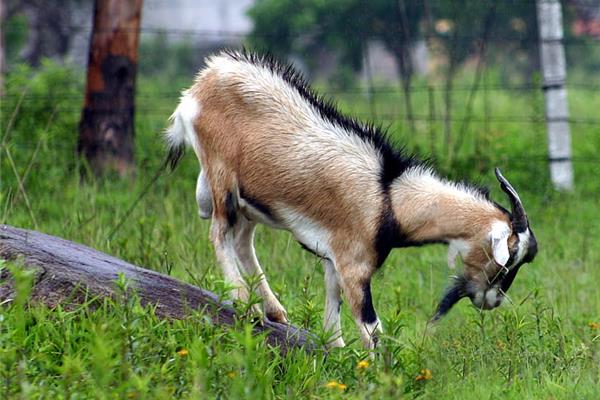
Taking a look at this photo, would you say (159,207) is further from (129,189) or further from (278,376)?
(278,376)

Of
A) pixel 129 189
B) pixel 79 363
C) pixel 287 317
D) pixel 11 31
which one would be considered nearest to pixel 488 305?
pixel 287 317

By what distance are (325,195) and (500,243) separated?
0.97 metres

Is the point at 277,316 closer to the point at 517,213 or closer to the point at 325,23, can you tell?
the point at 517,213

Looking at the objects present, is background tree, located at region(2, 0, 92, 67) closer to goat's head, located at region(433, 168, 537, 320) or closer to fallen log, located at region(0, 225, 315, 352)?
fallen log, located at region(0, 225, 315, 352)

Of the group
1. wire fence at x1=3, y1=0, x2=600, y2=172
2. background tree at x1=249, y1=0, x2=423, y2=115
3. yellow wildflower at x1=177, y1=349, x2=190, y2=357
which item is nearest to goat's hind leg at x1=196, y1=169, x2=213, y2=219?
yellow wildflower at x1=177, y1=349, x2=190, y2=357

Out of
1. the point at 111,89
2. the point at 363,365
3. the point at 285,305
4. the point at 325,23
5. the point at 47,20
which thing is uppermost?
the point at 363,365

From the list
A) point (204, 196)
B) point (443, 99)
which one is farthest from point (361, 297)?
point (443, 99)

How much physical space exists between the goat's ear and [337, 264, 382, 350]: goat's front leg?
2.10ft

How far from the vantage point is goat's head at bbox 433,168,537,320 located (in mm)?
5738

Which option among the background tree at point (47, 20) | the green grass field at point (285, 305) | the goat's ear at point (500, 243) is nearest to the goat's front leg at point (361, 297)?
the green grass field at point (285, 305)

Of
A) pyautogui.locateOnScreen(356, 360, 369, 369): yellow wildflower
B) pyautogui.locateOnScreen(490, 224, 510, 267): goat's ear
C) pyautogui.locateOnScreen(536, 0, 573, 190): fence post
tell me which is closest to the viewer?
pyautogui.locateOnScreen(356, 360, 369, 369): yellow wildflower

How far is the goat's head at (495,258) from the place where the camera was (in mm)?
5738

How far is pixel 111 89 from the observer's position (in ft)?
34.8

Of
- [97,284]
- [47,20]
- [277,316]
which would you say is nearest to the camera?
[97,284]
